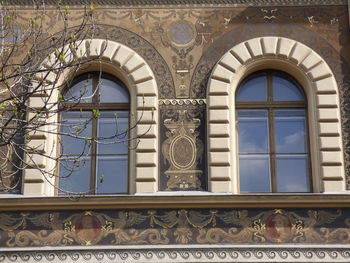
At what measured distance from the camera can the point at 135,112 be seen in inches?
588

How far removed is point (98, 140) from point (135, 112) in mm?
909

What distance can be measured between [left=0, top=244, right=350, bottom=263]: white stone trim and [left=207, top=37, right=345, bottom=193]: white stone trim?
1.18 m

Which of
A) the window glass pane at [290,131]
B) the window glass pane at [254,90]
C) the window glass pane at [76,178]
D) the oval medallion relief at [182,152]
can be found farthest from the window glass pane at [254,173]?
the window glass pane at [76,178]

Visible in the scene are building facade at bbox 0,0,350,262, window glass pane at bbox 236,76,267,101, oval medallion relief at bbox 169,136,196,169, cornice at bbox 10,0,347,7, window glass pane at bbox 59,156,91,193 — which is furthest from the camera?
cornice at bbox 10,0,347,7

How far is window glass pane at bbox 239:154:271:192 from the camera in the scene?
14672mm

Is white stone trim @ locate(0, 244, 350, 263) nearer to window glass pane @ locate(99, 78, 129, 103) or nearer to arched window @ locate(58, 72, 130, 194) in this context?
arched window @ locate(58, 72, 130, 194)

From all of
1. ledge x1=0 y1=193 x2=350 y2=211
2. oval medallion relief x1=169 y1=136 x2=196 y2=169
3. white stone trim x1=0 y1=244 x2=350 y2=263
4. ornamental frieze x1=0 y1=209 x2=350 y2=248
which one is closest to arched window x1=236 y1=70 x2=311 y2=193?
ledge x1=0 y1=193 x2=350 y2=211

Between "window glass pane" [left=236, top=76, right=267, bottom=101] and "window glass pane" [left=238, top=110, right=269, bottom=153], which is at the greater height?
"window glass pane" [left=236, top=76, right=267, bottom=101]

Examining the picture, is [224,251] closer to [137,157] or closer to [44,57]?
[137,157]

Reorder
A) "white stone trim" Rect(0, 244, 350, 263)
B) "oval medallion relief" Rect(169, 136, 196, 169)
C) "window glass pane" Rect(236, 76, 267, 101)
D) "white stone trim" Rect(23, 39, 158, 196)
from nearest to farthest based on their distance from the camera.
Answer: "white stone trim" Rect(0, 244, 350, 263) < "white stone trim" Rect(23, 39, 158, 196) < "oval medallion relief" Rect(169, 136, 196, 169) < "window glass pane" Rect(236, 76, 267, 101)

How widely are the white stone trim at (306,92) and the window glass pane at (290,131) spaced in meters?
0.22

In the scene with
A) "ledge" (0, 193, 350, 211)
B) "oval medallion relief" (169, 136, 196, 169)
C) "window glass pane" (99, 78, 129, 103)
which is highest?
"window glass pane" (99, 78, 129, 103)

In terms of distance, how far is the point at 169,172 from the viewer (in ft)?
47.6

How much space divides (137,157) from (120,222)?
1.30 meters
